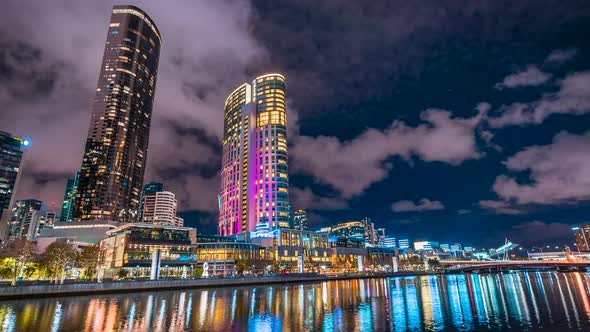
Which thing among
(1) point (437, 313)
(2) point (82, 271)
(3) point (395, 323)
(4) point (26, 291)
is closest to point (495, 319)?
(1) point (437, 313)

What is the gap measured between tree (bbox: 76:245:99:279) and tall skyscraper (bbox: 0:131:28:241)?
280ft

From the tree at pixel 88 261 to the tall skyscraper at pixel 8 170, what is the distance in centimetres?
8543

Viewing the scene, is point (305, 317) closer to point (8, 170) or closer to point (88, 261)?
point (88, 261)

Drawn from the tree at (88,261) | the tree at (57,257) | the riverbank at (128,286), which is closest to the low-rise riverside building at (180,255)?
the tree at (88,261)

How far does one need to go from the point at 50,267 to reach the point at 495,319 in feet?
395

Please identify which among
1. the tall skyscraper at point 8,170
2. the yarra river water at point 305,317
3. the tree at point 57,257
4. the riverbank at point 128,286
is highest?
the tall skyscraper at point 8,170

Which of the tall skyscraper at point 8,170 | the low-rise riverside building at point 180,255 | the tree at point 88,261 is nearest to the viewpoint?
the tree at point 88,261

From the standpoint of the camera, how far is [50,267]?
4102 inches

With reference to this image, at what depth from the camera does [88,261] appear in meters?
128

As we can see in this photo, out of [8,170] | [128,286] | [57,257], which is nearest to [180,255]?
[57,257]

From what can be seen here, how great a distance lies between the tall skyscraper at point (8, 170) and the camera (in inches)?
7254

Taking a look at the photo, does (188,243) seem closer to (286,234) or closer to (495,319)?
(286,234)

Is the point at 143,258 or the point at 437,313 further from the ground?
the point at 143,258

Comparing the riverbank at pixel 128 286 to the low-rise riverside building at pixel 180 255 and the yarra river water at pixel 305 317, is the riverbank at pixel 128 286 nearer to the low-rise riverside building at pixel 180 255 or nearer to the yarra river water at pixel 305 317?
the yarra river water at pixel 305 317
